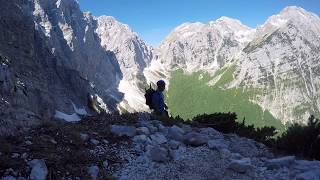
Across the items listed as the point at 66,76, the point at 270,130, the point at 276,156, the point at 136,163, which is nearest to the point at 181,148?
the point at 136,163

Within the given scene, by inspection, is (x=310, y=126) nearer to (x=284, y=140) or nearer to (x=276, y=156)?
(x=284, y=140)

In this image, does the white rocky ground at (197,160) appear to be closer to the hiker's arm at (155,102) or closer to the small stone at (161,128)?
the small stone at (161,128)

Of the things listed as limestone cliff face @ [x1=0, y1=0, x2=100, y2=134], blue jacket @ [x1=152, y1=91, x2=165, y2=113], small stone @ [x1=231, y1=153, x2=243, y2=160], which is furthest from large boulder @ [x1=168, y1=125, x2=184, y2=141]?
limestone cliff face @ [x1=0, y1=0, x2=100, y2=134]

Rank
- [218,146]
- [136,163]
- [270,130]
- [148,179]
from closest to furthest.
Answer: [148,179], [136,163], [218,146], [270,130]

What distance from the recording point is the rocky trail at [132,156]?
35.9ft

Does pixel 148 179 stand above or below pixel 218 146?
below

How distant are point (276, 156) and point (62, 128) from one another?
6796mm

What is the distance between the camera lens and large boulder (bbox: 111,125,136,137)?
14.4 metres

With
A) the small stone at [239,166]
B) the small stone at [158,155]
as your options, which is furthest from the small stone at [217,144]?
the small stone at [158,155]

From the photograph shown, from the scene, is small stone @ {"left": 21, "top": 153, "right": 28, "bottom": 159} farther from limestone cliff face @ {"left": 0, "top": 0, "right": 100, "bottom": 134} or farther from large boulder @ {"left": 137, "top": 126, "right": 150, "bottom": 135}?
limestone cliff face @ {"left": 0, "top": 0, "right": 100, "bottom": 134}

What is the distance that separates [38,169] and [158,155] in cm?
355

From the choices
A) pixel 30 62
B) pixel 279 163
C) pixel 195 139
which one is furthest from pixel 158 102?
pixel 30 62

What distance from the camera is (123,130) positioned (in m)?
14.6

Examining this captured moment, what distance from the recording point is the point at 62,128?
45.0ft
